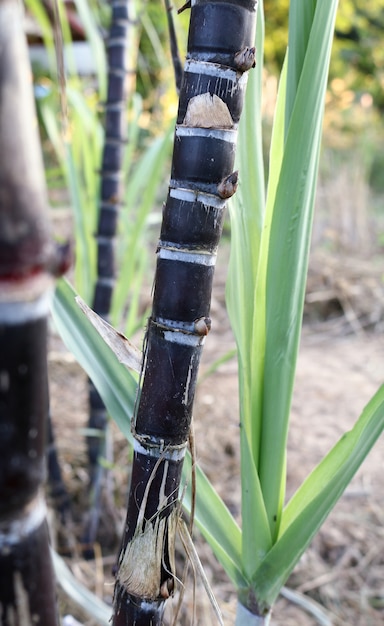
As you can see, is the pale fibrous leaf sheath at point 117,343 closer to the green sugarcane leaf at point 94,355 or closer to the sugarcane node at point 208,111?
the green sugarcane leaf at point 94,355

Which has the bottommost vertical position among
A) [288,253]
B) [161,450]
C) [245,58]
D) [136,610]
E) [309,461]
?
[309,461]

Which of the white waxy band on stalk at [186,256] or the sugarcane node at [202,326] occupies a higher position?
the white waxy band on stalk at [186,256]

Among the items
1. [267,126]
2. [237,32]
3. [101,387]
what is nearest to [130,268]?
[101,387]

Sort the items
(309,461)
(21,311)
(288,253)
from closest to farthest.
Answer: (21,311) → (288,253) → (309,461)

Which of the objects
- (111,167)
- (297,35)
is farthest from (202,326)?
(111,167)

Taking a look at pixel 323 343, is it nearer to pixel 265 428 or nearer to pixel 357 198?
pixel 357 198

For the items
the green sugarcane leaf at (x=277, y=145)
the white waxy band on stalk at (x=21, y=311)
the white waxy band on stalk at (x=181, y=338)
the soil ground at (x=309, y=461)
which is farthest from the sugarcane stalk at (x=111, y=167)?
the white waxy band on stalk at (x=21, y=311)

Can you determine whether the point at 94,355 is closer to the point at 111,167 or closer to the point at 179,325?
the point at 179,325
